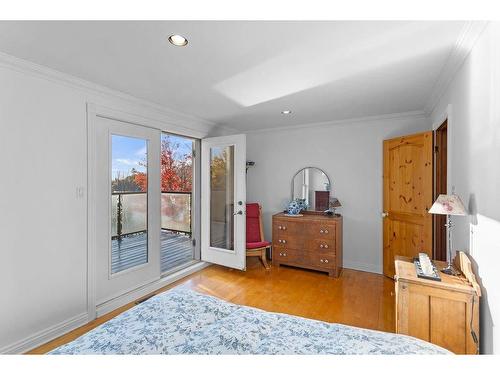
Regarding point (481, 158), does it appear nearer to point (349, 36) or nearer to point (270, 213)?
point (349, 36)

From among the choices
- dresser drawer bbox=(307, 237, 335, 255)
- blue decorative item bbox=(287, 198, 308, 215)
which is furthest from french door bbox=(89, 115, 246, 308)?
dresser drawer bbox=(307, 237, 335, 255)

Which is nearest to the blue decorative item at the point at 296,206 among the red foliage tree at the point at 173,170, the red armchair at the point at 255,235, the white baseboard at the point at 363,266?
the red armchair at the point at 255,235

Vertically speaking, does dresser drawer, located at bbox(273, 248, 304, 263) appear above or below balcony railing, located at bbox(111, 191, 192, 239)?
below

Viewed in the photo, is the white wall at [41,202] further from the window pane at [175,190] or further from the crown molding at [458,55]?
the window pane at [175,190]

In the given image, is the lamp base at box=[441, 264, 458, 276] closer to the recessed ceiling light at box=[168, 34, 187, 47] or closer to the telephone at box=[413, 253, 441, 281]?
the telephone at box=[413, 253, 441, 281]

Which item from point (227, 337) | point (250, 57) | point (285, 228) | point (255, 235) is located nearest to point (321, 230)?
point (285, 228)

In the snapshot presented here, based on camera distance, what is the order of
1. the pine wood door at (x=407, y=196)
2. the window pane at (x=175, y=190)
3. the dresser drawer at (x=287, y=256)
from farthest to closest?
the window pane at (x=175, y=190) → the dresser drawer at (x=287, y=256) → the pine wood door at (x=407, y=196)

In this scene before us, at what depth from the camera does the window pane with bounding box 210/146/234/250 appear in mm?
3719

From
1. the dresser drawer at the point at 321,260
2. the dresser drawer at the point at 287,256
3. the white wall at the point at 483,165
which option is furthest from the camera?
the dresser drawer at the point at 287,256

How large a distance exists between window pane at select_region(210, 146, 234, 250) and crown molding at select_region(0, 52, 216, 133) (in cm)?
66

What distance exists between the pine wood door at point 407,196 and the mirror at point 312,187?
35.0 inches

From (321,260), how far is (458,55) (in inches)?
107

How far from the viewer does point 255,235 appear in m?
3.96

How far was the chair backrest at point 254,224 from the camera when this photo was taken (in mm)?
3951
